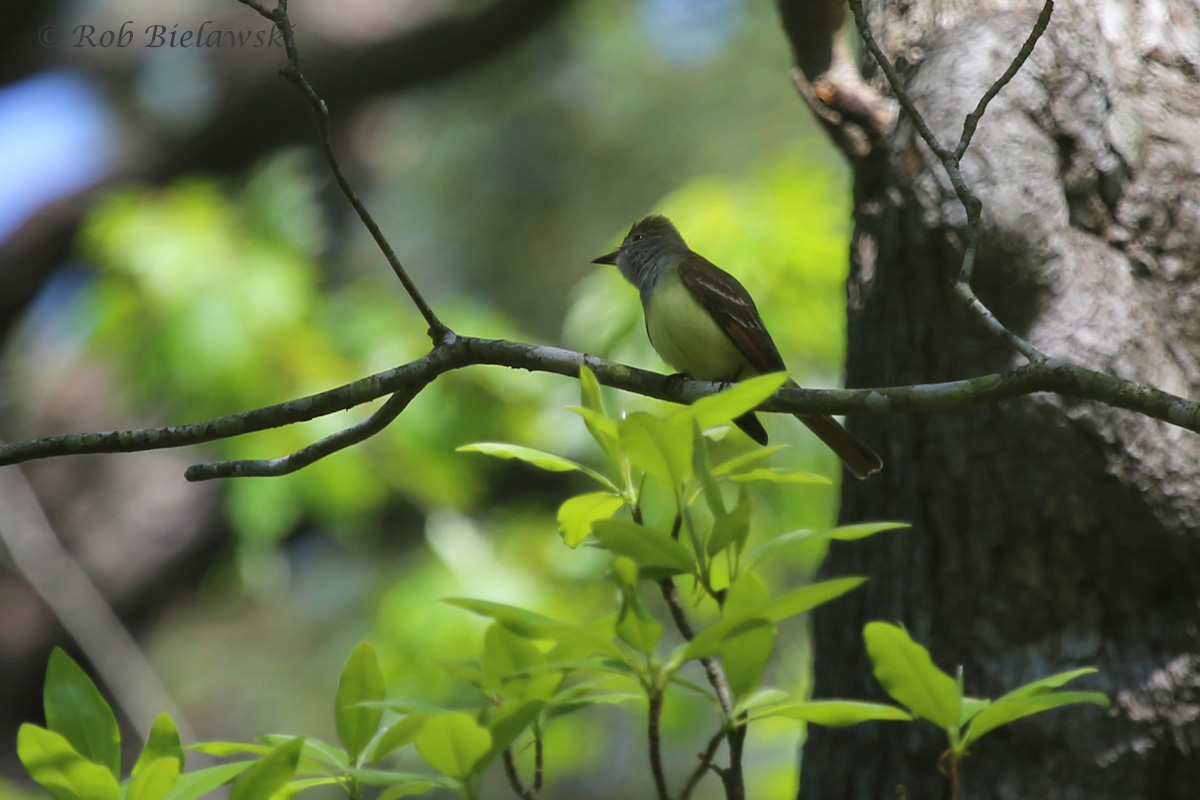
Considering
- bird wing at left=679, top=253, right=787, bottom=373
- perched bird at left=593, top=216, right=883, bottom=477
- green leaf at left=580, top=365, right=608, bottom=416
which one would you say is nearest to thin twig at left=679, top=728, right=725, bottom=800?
green leaf at left=580, top=365, right=608, bottom=416

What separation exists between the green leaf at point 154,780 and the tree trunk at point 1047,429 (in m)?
1.82

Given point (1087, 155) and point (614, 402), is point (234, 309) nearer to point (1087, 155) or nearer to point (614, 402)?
point (614, 402)

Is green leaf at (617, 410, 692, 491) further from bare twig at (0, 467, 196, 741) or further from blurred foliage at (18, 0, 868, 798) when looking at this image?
bare twig at (0, 467, 196, 741)

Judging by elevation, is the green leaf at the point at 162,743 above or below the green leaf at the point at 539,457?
below

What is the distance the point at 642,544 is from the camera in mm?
1097

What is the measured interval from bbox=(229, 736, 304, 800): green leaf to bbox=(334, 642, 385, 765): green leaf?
14cm

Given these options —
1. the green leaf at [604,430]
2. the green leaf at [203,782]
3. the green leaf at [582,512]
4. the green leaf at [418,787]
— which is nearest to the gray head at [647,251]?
the green leaf at [582,512]

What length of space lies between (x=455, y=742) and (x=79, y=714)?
508 mm

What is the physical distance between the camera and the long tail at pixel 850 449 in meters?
2.75

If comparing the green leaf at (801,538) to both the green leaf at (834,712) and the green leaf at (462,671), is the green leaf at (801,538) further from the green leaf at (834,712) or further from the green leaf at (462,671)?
the green leaf at (462,671)

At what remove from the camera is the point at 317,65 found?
253 inches

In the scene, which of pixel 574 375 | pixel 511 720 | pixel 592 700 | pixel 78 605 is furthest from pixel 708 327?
pixel 78 605

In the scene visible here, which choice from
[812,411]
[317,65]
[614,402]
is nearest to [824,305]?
[614,402]

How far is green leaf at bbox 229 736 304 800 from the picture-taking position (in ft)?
3.64
